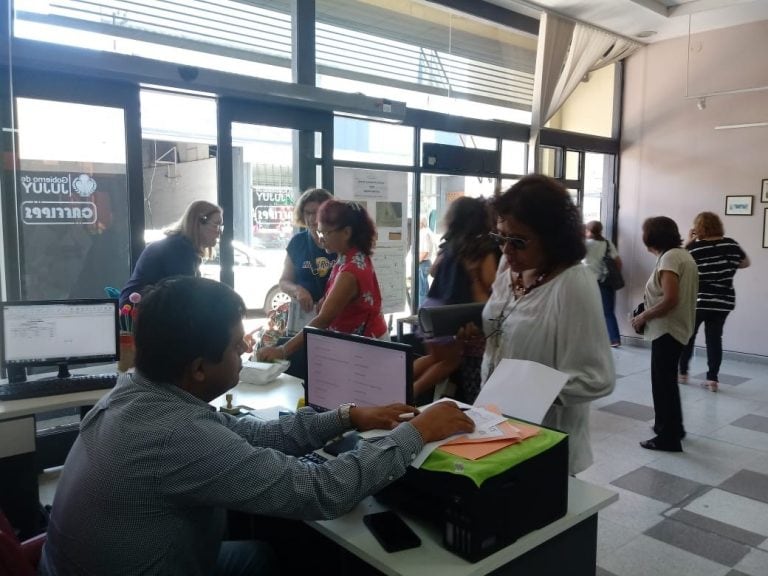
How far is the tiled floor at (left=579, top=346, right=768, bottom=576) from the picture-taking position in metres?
2.65

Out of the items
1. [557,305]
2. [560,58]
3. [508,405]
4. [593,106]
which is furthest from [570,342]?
[593,106]

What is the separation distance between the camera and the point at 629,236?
759 cm

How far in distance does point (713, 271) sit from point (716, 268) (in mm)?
36

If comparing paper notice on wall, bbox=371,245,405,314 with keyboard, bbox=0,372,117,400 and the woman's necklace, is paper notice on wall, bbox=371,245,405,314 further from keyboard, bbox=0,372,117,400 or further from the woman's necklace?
the woman's necklace

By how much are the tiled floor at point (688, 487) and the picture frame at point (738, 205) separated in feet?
7.26

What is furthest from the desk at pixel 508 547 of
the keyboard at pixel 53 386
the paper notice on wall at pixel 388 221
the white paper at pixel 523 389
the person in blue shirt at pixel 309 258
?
the paper notice on wall at pixel 388 221

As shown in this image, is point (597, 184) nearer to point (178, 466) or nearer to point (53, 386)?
point (53, 386)

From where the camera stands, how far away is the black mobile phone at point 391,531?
51.2 inches

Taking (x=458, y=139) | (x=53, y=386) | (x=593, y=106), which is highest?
(x=593, y=106)

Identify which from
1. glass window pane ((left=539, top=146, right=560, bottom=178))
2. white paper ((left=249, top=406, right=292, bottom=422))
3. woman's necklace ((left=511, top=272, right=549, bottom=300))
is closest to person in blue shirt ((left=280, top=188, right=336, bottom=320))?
white paper ((left=249, top=406, right=292, bottom=422))

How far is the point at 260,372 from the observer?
2707mm

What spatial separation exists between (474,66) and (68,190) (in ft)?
13.2

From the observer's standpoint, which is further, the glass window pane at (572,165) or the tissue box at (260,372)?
the glass window pane at (572,165)

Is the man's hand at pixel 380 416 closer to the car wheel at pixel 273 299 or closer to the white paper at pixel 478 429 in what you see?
the white paper at pixel 478 429
